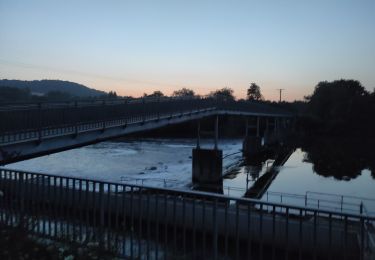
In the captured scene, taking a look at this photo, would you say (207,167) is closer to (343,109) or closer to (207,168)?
(207,168)

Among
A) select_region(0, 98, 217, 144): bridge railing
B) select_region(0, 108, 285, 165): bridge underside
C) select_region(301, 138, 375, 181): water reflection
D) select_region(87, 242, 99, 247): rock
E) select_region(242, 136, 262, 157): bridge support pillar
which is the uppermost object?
select_region(0, 98, 217, 144): bridge railing

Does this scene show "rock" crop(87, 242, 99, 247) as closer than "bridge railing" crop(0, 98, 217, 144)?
Yes

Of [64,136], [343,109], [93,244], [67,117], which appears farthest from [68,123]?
[343,109]

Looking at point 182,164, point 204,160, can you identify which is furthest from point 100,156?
point 204,160

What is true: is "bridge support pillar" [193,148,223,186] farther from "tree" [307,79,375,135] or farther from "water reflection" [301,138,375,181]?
"tree" [307,79,375,135]

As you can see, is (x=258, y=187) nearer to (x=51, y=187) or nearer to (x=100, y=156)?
(x=100, y=156)

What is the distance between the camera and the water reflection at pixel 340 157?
51938mm

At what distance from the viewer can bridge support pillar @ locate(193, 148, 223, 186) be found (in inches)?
1613

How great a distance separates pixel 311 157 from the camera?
68.5 m

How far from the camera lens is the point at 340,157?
67.5 m

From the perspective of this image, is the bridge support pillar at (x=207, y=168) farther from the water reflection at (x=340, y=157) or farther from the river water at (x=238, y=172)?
the water reflection at (x=340, y=157)

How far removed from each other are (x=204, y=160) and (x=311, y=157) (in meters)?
32.7

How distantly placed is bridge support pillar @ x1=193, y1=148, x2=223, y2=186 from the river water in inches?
43.3

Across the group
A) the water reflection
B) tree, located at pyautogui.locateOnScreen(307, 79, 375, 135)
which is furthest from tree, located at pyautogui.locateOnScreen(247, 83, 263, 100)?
the water reflection
